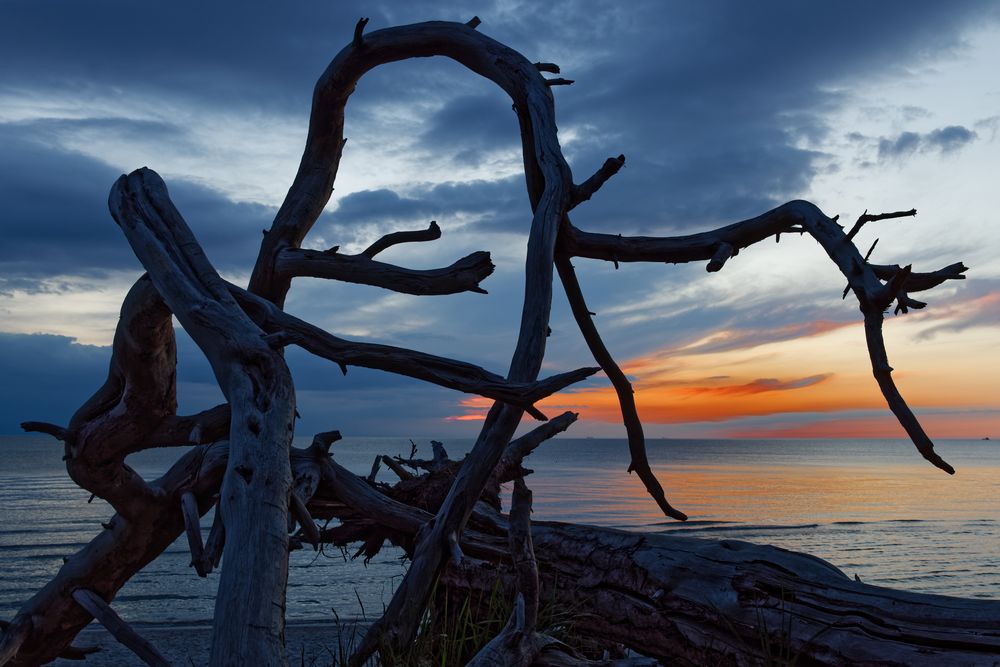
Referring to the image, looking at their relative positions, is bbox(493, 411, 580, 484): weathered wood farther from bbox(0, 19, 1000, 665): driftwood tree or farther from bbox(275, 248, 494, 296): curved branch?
bbox(275, 248, 494, 296): curved branch

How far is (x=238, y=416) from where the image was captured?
3104 mm

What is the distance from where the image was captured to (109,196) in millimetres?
4199

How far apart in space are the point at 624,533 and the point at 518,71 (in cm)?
284

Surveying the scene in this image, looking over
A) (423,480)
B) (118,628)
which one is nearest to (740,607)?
(423,480)

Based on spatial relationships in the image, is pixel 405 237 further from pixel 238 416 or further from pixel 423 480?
pixel 238 416

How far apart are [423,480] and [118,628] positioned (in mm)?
2141

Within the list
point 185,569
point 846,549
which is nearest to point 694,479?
point 846,549

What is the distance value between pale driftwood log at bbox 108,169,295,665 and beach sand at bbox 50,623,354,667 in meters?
5.16

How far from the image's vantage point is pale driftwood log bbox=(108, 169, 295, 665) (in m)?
2.53

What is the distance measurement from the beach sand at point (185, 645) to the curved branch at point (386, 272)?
15.1ft

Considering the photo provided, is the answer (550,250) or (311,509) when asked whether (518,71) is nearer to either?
(550,250)

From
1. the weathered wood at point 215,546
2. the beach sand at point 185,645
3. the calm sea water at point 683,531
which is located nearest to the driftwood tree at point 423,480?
the weathered wood at point 215,546

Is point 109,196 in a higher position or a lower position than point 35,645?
higher

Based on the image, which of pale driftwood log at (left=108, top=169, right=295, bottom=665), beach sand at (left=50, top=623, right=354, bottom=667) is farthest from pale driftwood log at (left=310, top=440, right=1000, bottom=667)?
beach sand at (left=50, top=623, right=354, bottom=667)
